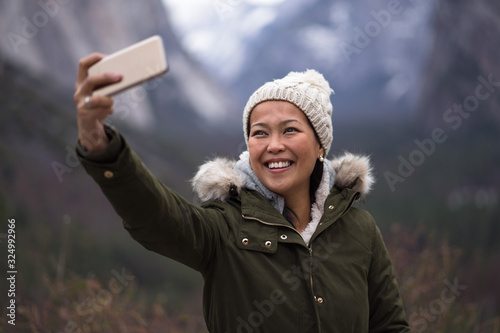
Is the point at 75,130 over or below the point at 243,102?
below

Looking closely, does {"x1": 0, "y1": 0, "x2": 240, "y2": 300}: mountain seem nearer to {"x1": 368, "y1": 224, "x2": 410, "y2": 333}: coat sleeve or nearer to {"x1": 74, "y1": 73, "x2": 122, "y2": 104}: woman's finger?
{"x1": 368, "y1": 224, "x2": 410, "y2": 333}: coat sleeve

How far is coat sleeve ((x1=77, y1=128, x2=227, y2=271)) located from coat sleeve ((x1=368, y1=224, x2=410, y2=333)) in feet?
2.02

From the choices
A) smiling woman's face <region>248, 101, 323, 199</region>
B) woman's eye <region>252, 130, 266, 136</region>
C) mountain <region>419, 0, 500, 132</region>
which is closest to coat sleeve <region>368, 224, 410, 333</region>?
smiling woman's face <region>248, 101, 323, 199</region>

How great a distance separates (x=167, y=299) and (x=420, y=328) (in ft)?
6.80

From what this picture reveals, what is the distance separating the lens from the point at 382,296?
1.89m

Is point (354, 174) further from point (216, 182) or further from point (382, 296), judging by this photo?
point (216, 182)

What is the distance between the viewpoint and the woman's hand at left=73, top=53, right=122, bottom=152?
3.72ft

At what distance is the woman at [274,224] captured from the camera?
132 cm

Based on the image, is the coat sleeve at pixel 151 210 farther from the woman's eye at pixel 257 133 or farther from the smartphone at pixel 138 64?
the woman's eye at pixel 257 133

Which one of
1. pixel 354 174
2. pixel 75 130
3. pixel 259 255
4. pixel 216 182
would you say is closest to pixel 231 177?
pixel 216 182

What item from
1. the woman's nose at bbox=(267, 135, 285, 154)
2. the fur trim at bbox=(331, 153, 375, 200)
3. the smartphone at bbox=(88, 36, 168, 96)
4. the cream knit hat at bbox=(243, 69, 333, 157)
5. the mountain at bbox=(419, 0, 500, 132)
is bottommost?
the fur trim at bbox=(331, 153, 375, 200)

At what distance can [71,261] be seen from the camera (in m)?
4.18

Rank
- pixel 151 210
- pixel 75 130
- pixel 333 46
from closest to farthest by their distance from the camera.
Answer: pixel 151 210 < pixel 75 130 < pixel 333 46

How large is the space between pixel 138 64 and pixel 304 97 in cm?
83
